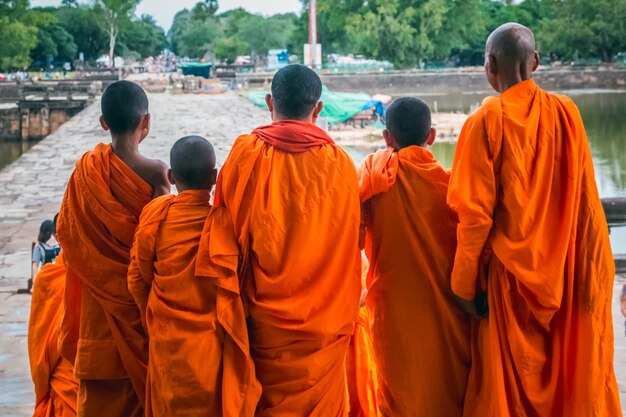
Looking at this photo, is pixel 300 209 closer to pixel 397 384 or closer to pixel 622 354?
pixel 397 384

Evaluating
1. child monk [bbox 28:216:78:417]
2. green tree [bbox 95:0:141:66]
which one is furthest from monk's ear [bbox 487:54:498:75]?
green tree [bbox 95:0:141:66]

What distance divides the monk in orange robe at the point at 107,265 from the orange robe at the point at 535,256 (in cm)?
104

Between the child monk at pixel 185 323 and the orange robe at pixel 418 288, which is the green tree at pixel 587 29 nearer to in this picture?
the orange robe at pixel 418 288

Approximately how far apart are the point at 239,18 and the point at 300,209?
76.6 metres

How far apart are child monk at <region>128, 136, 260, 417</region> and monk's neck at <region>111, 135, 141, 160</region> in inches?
12.1

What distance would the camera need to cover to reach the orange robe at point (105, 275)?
9.23ft

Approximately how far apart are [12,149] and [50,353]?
2862 centimetres

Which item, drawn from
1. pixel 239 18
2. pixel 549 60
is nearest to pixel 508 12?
pixel 549 60

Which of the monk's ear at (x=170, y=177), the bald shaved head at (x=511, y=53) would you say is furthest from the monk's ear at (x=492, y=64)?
the monk's ear at (x=170, y=177)

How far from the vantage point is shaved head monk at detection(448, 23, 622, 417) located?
2605 millimetres

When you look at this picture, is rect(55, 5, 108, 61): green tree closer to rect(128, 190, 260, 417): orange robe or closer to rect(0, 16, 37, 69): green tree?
rect(0, 16, 37, 69): green tree

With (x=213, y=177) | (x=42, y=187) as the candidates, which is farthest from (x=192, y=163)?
(x=42, y=187)

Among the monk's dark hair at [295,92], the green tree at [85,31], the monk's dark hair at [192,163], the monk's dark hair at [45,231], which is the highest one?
the green tree at [85,31]

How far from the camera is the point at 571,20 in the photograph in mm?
50375
